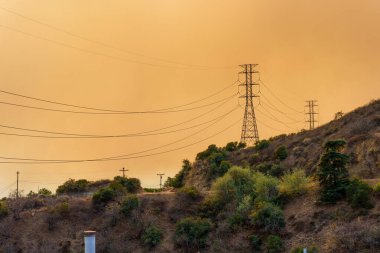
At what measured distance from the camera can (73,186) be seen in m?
83.2

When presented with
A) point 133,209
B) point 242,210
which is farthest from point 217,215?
point 133,209

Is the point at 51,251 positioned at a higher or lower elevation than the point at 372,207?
lower

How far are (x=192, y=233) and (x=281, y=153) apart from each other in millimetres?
24920

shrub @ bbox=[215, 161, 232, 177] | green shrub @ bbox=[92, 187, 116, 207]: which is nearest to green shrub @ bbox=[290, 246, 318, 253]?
green shrub @ bbox=[92, 187, 116, 207]

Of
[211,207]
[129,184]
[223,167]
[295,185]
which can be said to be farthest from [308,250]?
[223,167]

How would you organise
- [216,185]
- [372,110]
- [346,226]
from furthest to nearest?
[372,110] → [216,185] → [346,226]

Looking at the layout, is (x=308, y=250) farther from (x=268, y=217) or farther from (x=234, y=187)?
(x=234, y=187)

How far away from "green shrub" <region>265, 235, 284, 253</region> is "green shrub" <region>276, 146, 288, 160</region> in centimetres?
2774

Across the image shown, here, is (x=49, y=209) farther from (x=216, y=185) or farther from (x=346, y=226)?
(x=346, y=226)

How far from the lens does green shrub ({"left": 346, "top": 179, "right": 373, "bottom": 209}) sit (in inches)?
2117

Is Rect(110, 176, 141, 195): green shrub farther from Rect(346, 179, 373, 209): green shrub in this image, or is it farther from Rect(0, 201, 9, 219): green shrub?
Rect(346, 179, 373, 209): green shrub

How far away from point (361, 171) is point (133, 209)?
2220cm

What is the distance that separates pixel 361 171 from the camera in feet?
222

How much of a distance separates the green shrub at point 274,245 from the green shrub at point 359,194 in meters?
6.44
